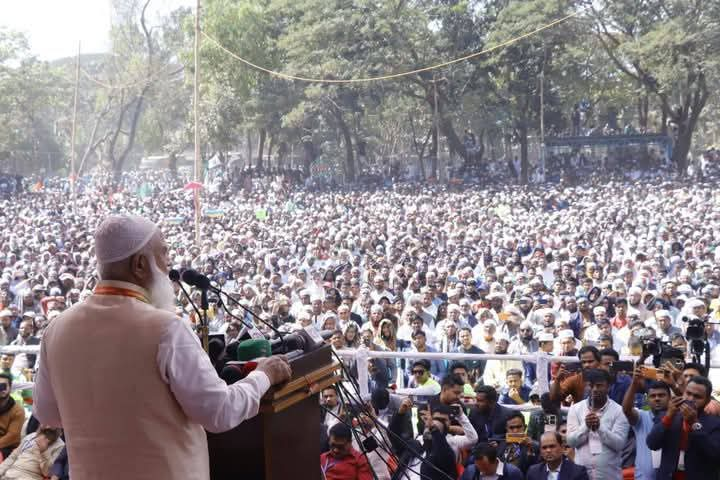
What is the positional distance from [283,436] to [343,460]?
95.4 inches

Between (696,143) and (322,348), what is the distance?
104 feet

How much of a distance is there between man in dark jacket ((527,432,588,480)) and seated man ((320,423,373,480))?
2.56ft

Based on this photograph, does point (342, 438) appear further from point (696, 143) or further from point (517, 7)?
point (696, 143)

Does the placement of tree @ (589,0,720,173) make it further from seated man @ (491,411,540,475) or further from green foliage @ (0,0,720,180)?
seated man @ (491,411,540,475)

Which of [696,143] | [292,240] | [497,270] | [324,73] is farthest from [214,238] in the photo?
[696,143]

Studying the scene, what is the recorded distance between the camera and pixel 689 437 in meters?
3.88

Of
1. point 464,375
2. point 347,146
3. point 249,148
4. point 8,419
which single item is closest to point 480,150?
point 347,146

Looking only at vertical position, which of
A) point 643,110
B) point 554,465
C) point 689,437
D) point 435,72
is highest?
point 435,72

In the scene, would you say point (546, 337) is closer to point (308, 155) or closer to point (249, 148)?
point (308, 155)

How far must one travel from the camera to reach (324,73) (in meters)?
29.5

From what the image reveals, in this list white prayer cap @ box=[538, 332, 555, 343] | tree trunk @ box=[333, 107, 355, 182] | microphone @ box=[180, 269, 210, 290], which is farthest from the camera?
tree trunk @ box=[333, 107, 355, 182]

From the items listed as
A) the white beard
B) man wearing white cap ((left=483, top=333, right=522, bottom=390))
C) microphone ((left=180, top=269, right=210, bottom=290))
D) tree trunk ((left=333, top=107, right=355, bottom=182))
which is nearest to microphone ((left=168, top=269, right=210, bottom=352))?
microphone ((left=180, top=269, right=210, bottom=290))

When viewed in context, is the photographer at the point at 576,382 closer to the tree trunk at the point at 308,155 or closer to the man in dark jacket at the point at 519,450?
the man in dark jacket at the point at 519,450

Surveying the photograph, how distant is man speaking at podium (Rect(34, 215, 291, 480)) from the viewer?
179 cm
